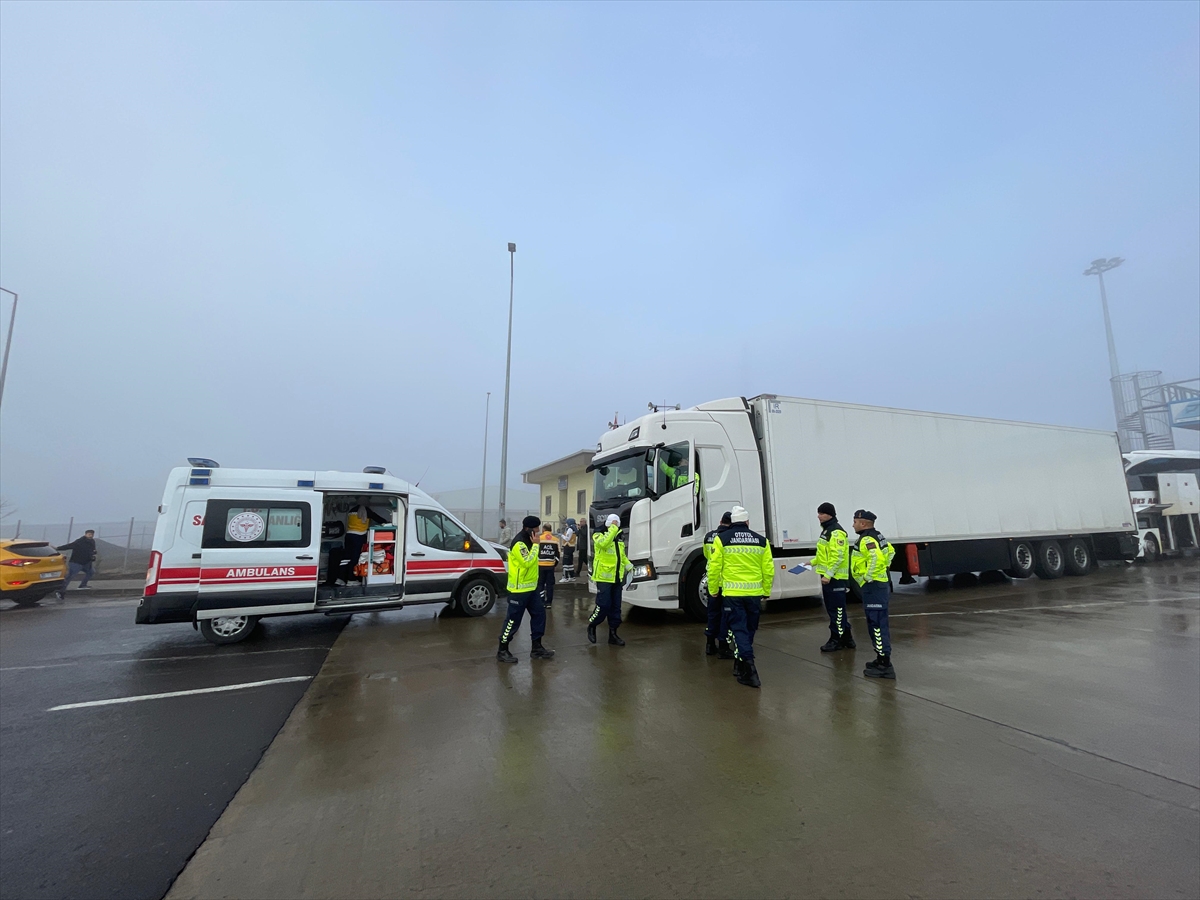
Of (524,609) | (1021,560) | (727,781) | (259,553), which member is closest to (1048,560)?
(1021,560)

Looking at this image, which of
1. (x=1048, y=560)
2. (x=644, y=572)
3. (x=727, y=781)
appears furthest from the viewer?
A: (x=1048, y=560)

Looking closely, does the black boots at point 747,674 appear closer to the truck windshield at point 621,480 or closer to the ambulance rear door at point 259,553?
the truck windshield at point 621,480

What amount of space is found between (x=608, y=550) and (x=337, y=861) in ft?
15.5

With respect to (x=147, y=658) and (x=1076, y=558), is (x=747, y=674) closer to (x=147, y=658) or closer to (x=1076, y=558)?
(x=147, y=658)

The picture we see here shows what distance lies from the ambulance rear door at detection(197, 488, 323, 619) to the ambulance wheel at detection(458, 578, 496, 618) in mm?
2456

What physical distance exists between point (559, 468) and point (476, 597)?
48.7ft

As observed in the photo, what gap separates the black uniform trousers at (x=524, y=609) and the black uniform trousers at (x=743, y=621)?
2223 mm

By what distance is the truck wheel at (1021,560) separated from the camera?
1202 cm

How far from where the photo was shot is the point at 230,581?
23.3 ft

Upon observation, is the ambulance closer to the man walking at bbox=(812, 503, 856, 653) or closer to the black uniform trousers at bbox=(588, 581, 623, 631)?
the black uniform trousers at bbox=(588, 581, 623, 631)

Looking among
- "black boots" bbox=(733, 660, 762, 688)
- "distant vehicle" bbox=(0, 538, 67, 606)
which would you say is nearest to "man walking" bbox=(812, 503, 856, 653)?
"black boots" bbox=(733, 660, 762, 688)

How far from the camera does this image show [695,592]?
842 centimetres

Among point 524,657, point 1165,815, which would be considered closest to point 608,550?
point 524,657

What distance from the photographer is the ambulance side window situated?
7145mm
